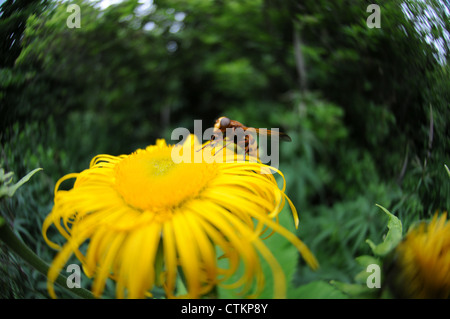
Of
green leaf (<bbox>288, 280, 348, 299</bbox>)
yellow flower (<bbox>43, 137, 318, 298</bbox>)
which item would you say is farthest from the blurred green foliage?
yellow flower (<bbox>43, 137, 318, 298</bbox>)

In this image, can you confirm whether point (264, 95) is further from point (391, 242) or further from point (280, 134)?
point (391, 242)

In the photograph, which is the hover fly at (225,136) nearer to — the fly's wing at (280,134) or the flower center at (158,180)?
the fly's wing at (280,134)

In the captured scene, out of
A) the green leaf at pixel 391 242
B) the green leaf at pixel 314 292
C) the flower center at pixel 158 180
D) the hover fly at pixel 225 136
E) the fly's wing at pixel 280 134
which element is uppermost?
the flower center at pixel 158 180

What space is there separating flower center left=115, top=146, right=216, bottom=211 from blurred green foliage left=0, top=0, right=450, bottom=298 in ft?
0.67

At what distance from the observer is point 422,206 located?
19.7 inches

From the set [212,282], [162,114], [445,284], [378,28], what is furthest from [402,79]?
[162,114]

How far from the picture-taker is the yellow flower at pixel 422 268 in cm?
40

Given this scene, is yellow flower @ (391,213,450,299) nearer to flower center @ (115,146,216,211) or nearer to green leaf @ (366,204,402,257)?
green leaf @ (366,204,402,257)

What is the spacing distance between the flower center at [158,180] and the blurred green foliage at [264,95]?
203 millimetres

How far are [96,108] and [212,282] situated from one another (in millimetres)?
929

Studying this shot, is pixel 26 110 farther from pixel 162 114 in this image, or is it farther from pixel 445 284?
pixel 162 114

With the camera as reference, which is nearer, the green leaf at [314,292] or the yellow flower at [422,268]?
the yellow flower at [422,268]

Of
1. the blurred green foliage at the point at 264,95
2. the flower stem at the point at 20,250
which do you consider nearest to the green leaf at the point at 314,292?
the blurred green foliage at the point at 264,95

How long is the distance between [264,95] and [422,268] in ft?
4.02
